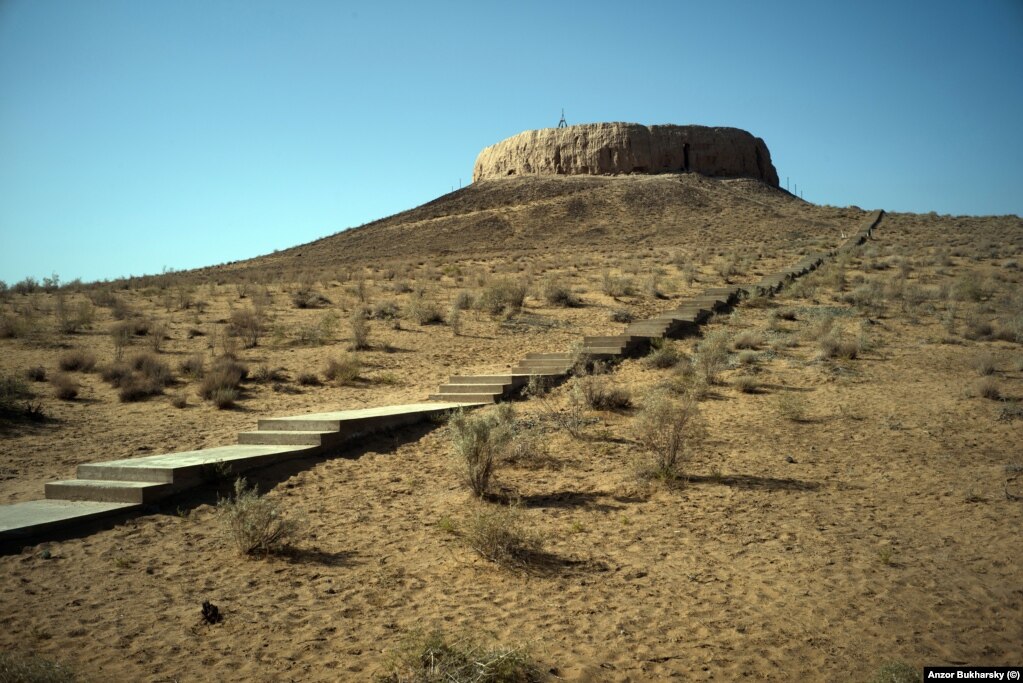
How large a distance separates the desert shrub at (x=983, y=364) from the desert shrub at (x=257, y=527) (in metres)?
11.9

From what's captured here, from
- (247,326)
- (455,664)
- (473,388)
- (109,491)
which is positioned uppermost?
(247,326)

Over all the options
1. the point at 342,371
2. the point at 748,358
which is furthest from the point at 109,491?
the point at 748,358

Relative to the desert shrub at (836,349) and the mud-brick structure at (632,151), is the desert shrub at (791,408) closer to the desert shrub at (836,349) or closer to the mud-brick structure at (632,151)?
the desert shrub at (836,349)

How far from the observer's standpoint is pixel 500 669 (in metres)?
4.20

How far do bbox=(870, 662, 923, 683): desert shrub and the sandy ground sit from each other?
0.23 meters

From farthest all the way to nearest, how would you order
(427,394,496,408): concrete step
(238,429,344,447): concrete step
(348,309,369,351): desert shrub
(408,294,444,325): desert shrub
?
(408,294,444,325): desert shrub, (348,309,369,351): desert shrub, (427,394,496,408): concrete step, (238,429,344,447): concrete step

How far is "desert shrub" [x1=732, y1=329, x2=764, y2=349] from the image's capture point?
15414mm

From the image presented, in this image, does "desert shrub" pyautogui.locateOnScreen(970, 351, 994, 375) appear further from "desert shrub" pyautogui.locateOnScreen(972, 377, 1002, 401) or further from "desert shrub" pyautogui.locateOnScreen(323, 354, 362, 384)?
"desert shrub" pyautogui.locateOnScreen(323, 354, 362, 384)

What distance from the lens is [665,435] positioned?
8633mm

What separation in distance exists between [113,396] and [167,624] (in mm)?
A: 9180

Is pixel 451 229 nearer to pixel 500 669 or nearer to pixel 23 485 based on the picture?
pixel 23 485

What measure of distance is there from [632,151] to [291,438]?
178ft

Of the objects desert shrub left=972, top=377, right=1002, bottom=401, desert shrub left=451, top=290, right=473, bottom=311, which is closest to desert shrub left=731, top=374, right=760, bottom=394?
desert shrub left=972, top=377, right=1002, bottom=401

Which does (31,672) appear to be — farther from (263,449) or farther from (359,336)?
(359,336)
